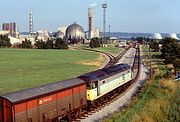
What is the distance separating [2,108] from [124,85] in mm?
27229

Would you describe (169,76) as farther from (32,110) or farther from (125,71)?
(32,110)

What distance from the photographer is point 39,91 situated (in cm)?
2286

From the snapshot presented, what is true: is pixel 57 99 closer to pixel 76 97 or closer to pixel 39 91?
pixel 39 91

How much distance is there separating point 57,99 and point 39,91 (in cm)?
216

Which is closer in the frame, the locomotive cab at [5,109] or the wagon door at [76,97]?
the locomotive cab at [5,109]

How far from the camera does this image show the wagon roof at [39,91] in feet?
67.6

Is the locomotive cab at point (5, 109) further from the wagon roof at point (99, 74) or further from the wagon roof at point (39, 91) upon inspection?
the wagon roof at point (99, 74)

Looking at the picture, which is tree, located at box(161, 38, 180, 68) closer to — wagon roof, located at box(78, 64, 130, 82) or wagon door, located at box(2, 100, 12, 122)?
wagon roof, located at box(78, 64, 130, 82)

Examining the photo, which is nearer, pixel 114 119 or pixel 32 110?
pixel 32 110

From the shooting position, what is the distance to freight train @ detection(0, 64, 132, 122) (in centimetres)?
2036

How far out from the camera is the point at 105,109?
32.8 metres

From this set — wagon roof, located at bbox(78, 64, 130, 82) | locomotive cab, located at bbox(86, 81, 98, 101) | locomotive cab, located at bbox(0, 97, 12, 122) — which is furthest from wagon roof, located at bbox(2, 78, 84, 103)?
wagon roof, located at bbox(78, 64, 130, 82)

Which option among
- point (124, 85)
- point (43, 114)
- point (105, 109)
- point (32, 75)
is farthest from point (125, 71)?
point (43, 114)

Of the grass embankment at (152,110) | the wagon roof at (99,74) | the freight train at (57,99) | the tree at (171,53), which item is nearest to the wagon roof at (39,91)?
the freight train at (57,99)
